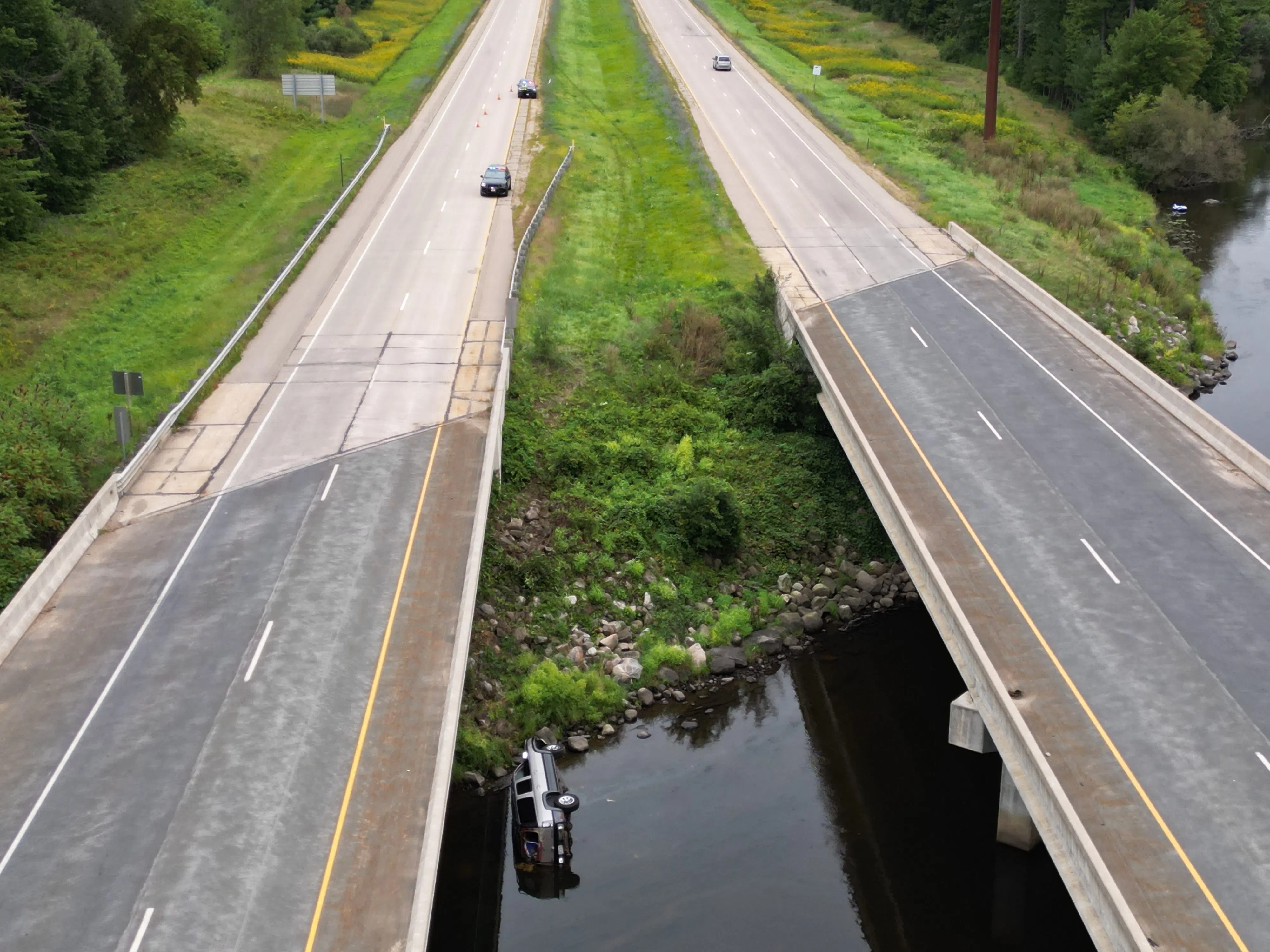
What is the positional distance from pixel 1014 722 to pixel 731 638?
11210 mm

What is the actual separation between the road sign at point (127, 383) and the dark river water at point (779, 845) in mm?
13942

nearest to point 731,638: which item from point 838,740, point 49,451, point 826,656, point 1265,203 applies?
point 826,656

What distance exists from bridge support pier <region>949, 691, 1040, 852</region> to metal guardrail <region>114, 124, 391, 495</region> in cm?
2063

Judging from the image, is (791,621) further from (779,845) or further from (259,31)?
(259,31)

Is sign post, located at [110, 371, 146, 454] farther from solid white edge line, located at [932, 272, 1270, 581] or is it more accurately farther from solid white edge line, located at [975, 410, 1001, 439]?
solid white edge line, located at [932, 272, 1270, 581]

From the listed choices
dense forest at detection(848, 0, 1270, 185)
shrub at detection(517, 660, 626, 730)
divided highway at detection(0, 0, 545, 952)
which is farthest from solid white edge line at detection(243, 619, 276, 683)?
dense forest at detection(848, 0, 1270, 185)

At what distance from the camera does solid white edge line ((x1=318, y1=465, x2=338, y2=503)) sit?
2944cm

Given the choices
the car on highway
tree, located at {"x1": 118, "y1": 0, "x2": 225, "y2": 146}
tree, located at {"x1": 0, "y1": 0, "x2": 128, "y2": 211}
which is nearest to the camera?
tree, located at {"x1": 0, "y1": 0, "x2": 128, "y2": 211}

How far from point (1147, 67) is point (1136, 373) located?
52.3 metres

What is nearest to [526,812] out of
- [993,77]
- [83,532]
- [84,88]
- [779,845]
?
[779,845]

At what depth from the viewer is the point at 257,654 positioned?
23.5 meters

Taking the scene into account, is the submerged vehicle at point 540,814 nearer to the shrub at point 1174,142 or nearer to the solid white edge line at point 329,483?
the solid white edge line at point 329,483

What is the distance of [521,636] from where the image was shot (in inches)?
1146

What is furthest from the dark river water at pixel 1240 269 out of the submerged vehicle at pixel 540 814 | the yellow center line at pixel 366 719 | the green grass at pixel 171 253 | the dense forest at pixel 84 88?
the dense forest at pixel 84 88
